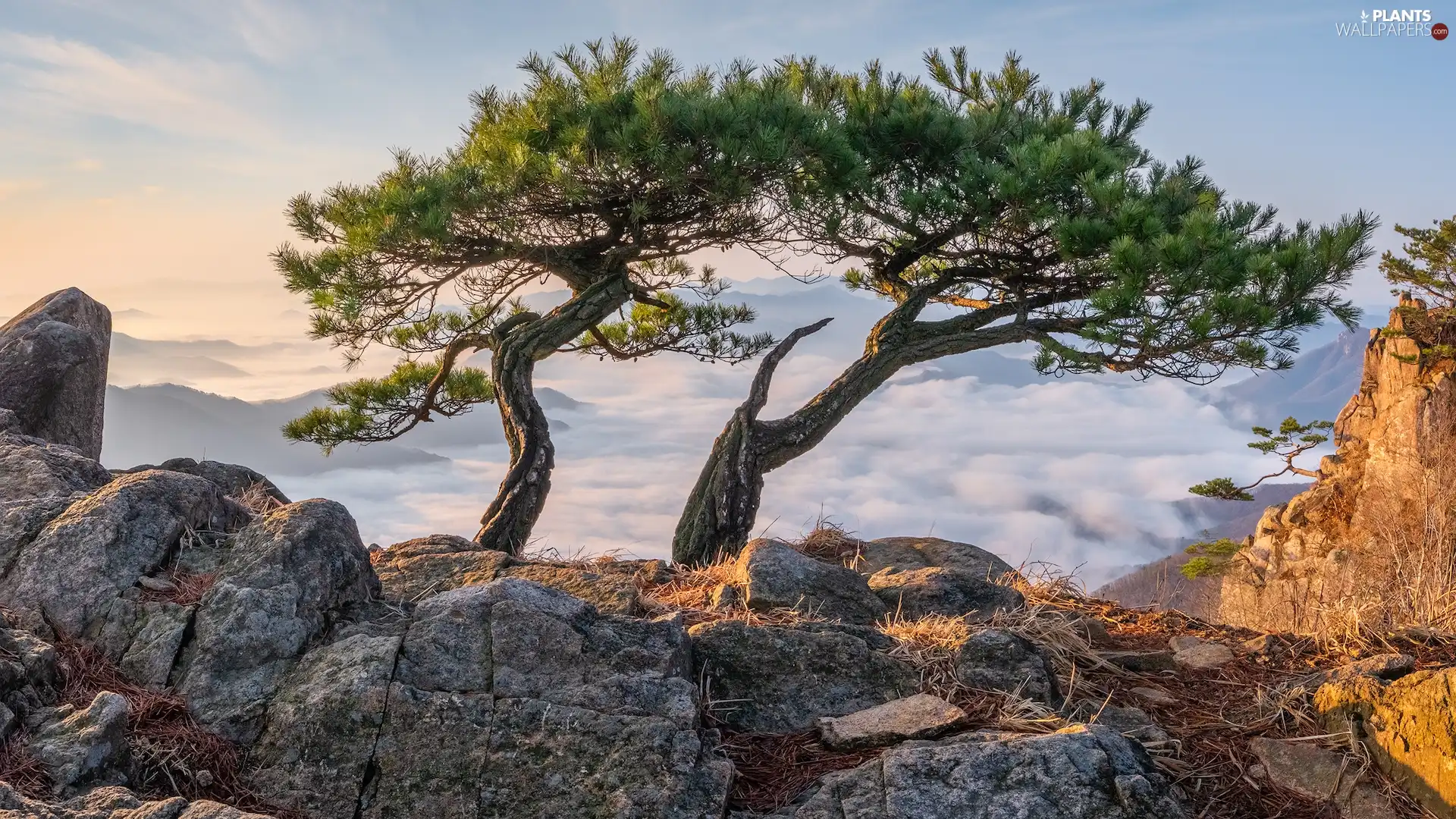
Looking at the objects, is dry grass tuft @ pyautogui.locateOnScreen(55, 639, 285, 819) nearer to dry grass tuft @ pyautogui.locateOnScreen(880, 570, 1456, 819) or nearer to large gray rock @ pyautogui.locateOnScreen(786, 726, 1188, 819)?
large gray rock @ pyautogui.locateOnScreen(786, 726, 1188, 819)

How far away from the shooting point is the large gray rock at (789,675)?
3.39 m

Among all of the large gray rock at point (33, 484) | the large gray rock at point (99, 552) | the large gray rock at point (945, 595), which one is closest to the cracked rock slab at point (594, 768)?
the large gray rock at point (99, 552)

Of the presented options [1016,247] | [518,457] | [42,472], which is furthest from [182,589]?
[1016,247]

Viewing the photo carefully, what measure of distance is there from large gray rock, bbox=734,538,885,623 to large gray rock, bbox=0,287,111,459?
3.87 m

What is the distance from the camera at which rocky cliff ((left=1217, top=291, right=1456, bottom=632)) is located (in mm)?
15836

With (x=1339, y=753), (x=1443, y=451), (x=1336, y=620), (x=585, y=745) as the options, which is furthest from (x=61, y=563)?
(x=1443, y=451)

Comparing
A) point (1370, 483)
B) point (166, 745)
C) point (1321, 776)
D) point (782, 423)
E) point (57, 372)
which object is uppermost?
point (57, 372)

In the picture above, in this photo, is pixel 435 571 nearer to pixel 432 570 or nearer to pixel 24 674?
pixel 432 570

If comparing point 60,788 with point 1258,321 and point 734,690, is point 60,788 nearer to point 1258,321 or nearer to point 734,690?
point 734,690

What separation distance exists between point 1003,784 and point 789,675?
0.86 meters

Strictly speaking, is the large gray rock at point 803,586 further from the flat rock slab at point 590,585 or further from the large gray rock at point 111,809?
the large gray rock at point 111,809

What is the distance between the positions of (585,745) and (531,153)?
13.3ft

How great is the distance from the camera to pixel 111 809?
7.89ft

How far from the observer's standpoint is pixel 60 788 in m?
2.65
